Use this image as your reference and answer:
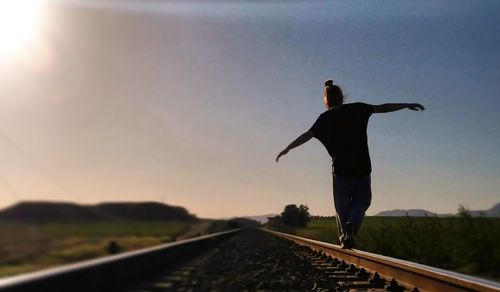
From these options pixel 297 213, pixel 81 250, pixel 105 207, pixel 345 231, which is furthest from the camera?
pixel 297 213

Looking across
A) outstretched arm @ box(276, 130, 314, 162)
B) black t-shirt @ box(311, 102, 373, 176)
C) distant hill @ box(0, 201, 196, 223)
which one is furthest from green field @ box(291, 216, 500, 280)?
distant hill @ box(0, 201, 196, 223)

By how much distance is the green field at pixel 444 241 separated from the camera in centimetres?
539

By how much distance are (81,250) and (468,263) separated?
420cm

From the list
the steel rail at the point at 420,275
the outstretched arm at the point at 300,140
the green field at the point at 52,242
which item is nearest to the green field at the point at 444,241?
the steel rail at the point at 420,275

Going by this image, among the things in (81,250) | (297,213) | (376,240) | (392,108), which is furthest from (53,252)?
(297,213)

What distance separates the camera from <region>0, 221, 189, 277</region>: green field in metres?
2.11

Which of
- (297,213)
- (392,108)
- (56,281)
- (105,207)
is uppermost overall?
(297,213)

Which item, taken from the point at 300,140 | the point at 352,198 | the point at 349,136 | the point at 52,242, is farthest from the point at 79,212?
the point at 352,198

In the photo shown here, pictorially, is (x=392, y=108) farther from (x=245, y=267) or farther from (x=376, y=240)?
(x=376, y=240)

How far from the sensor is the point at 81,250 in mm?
3068

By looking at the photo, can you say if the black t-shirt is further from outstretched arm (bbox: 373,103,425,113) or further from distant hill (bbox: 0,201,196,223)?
distant hill (bbox: 0,201,196,223)

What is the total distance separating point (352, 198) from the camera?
632 cm

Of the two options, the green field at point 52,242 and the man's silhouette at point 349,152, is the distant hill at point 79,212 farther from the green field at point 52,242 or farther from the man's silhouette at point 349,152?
the man's silhouette at point 349,152

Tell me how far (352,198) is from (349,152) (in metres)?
0.58
